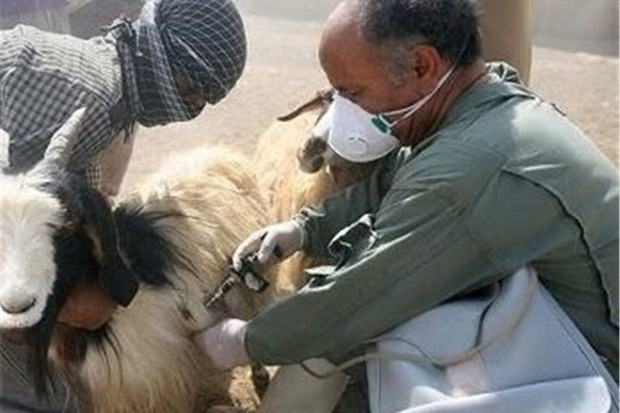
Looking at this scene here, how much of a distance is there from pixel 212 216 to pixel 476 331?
42.1 inches

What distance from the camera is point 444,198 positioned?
262 cm

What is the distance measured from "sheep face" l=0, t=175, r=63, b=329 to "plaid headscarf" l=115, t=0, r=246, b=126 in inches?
33.8

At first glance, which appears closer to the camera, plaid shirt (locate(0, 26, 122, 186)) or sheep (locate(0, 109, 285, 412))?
sheep (locate(0, 109, 285, 412))

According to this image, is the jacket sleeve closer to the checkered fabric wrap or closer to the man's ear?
the man's ear

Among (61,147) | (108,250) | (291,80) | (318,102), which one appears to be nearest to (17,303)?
(108,250)

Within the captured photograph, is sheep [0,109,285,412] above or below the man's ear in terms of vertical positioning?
below

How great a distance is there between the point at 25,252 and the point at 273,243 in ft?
2.38

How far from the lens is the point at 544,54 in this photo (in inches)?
321

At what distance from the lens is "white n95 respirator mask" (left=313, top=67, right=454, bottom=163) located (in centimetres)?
288

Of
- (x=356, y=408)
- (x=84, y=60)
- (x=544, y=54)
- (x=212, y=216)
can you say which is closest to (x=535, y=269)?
(x=356, y=408)

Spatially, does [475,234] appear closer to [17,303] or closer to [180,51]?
[17,303]

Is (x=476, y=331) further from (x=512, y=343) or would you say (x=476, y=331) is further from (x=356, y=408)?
(x=356, y=408)

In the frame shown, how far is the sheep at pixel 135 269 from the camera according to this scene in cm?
269

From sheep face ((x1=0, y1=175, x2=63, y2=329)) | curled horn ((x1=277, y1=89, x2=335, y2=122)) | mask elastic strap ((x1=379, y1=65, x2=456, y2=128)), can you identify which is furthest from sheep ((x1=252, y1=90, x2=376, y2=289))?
→ sheep face ((x1=0, y1=175, x2=63, y2=329))
